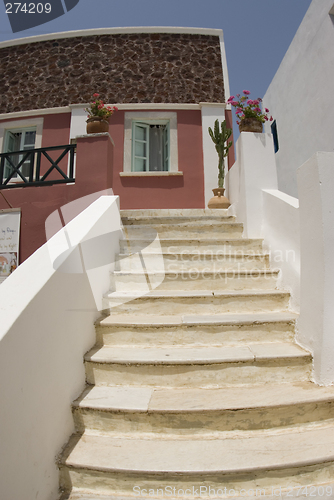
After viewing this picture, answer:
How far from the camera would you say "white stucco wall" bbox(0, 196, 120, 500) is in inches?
46.7

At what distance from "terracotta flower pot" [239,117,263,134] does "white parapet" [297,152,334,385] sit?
6.87ft

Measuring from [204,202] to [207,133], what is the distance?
1598 millimetres

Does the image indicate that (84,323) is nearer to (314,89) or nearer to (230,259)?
(230,259)

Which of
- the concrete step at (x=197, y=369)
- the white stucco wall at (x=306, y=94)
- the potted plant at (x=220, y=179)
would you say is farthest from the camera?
the white stucco wall at (x=306, y=94)

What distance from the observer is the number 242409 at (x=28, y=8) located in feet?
21.8

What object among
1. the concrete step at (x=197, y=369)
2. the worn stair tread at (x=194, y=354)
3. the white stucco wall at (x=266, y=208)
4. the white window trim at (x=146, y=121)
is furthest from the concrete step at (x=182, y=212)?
the concrete step at (x=197, y=369)

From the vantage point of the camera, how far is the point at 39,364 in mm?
1427

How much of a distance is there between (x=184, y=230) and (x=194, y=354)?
197cm

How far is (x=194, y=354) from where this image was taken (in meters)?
2.04

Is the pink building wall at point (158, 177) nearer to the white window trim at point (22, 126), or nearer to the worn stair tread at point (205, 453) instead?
the white window trim at point (22, 126)

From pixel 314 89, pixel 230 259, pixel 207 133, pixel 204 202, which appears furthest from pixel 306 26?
pixel 230 259

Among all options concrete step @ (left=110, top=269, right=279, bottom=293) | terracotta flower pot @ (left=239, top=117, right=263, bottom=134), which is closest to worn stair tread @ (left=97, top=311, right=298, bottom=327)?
concrete step @ (left=110, top=269, right=279, bottom=293)

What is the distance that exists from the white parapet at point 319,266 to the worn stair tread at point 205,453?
1.68 ft

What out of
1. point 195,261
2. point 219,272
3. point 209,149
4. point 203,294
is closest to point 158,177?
point 209,149
